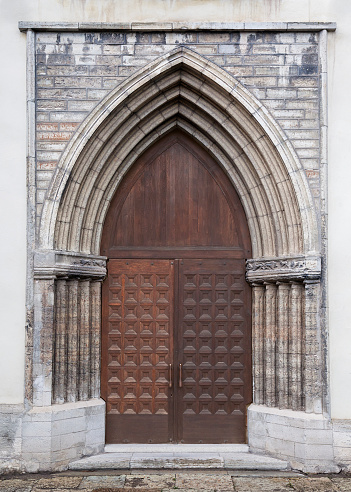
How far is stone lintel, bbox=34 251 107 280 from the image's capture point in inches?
245

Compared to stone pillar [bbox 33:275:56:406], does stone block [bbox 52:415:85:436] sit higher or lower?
lower

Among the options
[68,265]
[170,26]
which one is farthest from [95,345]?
[170,26]

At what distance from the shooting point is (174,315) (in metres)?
6.81

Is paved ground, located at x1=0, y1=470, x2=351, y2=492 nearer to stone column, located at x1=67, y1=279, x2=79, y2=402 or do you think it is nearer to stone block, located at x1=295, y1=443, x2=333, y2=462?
stone block, located at x1=295, y1=443, x2=333, y2=462

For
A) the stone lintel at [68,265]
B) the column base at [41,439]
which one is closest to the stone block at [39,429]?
the column base at [41,439]

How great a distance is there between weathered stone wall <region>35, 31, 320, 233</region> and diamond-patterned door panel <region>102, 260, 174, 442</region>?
179 cm

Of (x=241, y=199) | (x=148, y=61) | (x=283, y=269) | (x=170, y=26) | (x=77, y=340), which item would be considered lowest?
(x=77, y=340)

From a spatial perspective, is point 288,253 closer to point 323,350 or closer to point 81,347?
point 323,350

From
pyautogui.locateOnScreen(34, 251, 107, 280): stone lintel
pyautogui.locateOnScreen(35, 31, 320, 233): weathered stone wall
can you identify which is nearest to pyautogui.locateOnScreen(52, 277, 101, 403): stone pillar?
pyautogui.locateOnScreen(34, 251, 107, 280): stone lintel

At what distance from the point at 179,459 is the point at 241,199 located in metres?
2.94

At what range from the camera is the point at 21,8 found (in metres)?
6.36

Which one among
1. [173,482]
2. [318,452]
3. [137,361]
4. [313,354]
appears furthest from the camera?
[137,361]

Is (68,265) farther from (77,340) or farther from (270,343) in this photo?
(270,343)

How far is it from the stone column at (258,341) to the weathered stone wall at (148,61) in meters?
1.72
